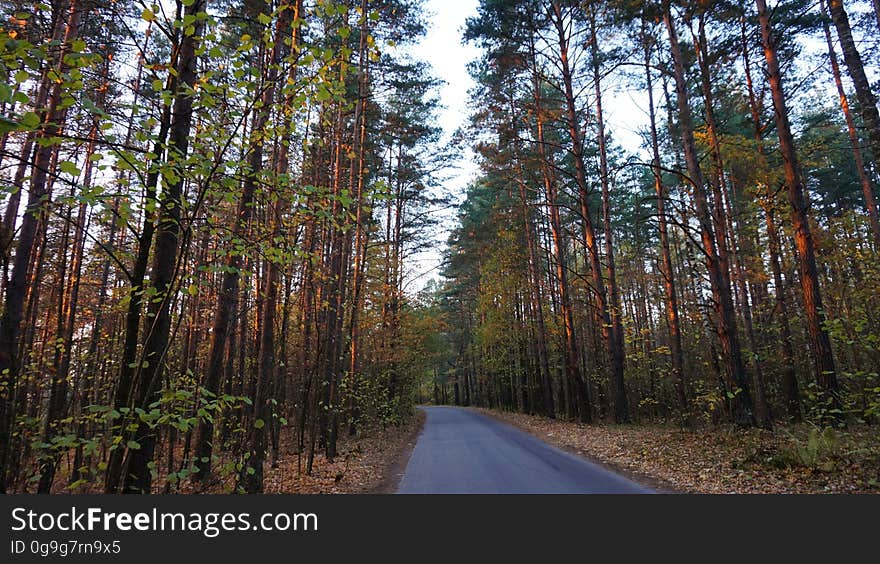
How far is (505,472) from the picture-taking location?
820 cm

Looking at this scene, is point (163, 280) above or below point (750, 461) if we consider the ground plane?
above

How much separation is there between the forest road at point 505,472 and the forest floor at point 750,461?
0.72 metres

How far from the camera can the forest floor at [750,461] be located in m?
6.21

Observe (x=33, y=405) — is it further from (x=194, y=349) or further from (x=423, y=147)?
(x=423, y=147)

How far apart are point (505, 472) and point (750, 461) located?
4448 mm

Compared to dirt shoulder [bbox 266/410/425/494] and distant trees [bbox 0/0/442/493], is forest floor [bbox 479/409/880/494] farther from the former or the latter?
distant trees [bbox 0/0/442/493]

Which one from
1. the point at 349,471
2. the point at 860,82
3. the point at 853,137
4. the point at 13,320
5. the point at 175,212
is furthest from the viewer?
the point at 853,137

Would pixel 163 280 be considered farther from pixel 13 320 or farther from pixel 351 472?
pixel 351 472

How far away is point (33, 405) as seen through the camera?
9562 mm

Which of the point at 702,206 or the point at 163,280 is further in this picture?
the point at 702,206

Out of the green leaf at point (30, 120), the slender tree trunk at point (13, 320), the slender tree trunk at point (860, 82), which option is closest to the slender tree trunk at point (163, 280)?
the green leaf at point (30, 120)

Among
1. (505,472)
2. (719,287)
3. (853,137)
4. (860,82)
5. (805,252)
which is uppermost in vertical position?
(853,137)

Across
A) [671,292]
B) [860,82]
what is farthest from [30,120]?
[671,292]

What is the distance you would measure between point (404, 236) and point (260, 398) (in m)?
16.5
